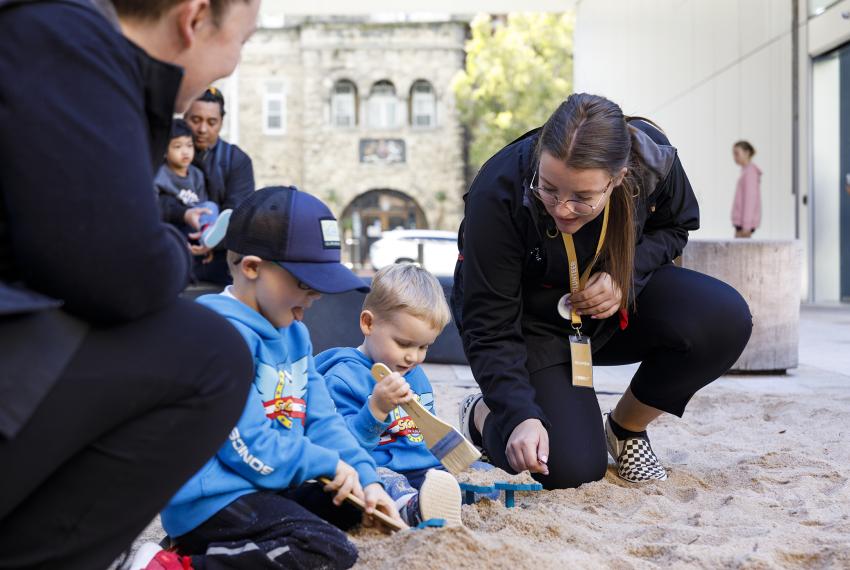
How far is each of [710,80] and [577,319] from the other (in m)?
12.4

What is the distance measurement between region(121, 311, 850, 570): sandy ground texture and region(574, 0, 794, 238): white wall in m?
8.55

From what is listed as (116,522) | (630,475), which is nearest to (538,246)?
(630,475)

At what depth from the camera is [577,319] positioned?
2.91 m

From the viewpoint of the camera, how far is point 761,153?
12.6 m

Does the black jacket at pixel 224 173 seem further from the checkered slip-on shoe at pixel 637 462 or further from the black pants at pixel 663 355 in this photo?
the checkered slip-on shoe at pixel 637 462

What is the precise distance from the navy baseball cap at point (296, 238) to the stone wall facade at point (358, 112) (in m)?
26.6

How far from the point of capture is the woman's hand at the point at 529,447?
8.25ft

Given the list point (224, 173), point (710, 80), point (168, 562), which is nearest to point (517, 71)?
point (710, 80)

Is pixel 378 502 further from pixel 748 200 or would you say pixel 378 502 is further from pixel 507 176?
pixel 748 200

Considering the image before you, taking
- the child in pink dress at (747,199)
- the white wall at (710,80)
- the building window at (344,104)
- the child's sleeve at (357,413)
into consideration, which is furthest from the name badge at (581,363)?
the building window at (344,104)

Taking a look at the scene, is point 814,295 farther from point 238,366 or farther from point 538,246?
point 238,366

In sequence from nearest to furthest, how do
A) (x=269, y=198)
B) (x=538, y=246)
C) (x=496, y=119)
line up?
1. (x=269, y=198)
2. (x=538, y=246)
3. (x=496, y=119)

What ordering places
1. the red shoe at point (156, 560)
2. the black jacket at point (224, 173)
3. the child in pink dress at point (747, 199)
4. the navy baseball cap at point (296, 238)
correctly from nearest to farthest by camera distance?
1. the red shoe at point (156, 560)
2. the navy baseball cap at point (296, 238)
3. the black jacket at point (224, 173)
4. the child in pink dress at point (747, 199)

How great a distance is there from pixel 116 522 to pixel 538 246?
1657 millimetres
